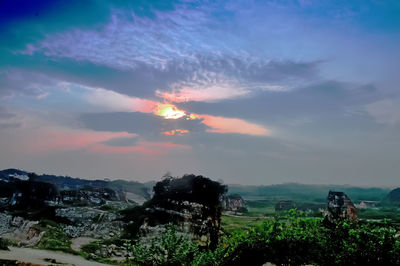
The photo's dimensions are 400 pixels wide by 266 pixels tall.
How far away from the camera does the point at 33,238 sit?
79.5 metres

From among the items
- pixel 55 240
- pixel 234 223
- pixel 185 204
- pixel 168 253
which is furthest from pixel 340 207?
pixel 168 253

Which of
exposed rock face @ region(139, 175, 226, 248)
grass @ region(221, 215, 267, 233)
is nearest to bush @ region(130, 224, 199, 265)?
exposed rock face @ region(139, 175, 226, 248)

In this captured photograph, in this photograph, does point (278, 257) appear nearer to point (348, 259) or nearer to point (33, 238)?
point (348, 259)

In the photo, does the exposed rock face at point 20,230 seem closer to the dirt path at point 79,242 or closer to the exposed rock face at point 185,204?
the dirt path at point 79,242

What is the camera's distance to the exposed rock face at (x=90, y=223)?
92.0m

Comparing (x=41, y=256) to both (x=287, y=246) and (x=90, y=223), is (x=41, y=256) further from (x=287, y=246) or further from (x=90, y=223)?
(x=287, y=246)

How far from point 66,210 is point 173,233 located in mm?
94051

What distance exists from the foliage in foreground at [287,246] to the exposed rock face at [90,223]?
7464 centimetres

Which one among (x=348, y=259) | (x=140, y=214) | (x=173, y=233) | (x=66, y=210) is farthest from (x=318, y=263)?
(x=66, y=210)

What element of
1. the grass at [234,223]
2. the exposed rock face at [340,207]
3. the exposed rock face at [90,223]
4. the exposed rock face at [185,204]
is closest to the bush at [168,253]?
the exposed rock face at [185,204]

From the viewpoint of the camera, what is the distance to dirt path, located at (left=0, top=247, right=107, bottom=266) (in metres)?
53.4

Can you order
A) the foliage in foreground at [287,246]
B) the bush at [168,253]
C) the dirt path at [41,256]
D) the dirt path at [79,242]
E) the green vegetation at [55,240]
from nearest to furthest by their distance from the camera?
the foliage in foreground at [287,246] → the bush at [168,253] → the dirt path at [41,256] → the green vegetation at [55,240] → the dirt path at [79,242]

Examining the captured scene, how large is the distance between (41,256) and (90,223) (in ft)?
139

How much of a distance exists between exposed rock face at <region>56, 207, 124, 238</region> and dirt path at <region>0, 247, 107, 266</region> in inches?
991
